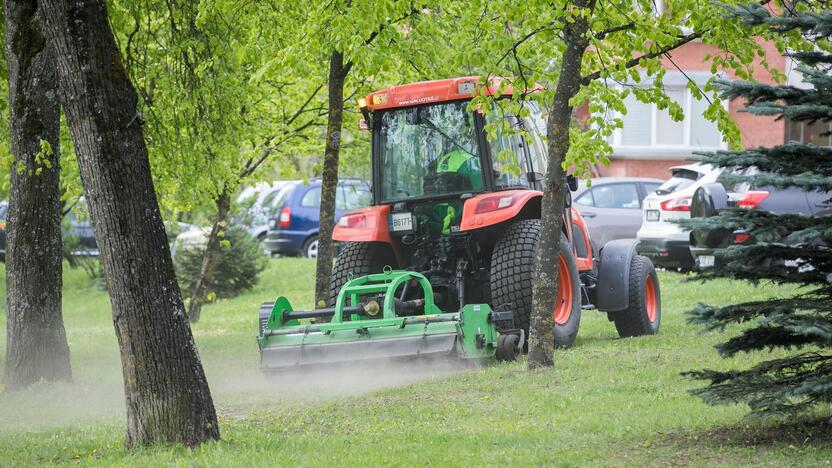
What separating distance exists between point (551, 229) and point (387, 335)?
64.9 inches

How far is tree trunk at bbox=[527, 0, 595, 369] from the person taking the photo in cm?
1003

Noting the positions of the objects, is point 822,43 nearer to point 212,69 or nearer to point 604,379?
point 604,379

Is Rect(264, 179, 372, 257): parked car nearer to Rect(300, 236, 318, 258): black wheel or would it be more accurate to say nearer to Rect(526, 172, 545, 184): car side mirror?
Rect(300, 236, 318, 258): black wheel

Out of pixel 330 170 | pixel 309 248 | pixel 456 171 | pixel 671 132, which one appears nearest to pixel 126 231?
pixel 456 171

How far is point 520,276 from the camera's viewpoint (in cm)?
1117

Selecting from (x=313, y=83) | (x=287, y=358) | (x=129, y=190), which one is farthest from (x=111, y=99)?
(x=313, y=83)

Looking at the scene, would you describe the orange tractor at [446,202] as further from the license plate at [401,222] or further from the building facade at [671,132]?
the building facade at [671,132]

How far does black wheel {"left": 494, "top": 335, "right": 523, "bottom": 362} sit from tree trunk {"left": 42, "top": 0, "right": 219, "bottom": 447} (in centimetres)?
387

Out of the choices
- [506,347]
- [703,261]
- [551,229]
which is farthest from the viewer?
[703,261]

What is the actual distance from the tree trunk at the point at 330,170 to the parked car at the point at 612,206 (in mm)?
8058

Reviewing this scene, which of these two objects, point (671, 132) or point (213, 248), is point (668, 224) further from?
point (671, 132)

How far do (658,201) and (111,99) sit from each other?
39.7ft

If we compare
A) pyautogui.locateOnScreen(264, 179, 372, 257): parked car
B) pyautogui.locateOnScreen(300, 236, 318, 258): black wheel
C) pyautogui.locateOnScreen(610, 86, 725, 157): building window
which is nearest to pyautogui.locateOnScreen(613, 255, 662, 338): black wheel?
pyautogui.locateOnScreen(264, 179, 372, 257): parked car

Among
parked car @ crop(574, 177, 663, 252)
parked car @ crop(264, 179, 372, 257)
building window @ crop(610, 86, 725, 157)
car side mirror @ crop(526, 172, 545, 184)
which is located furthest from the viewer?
building window @ crop(610, 86, 725, 157)
